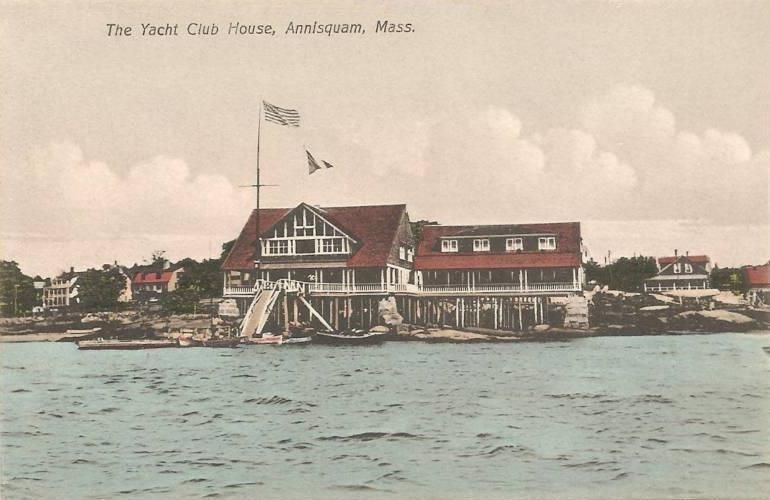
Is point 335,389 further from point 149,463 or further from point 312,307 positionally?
point 149,463

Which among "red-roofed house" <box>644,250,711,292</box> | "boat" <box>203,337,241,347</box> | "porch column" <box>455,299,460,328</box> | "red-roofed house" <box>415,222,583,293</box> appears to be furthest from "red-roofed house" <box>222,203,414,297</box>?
"red-roofed house" <box>644,250,711,292</box>

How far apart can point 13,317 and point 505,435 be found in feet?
13.0

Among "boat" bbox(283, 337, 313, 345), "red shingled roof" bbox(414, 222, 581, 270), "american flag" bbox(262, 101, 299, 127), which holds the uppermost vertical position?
"american flag" bbox(262, 101, 299, 127)

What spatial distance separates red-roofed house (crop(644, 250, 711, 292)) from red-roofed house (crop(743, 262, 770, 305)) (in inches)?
11.6

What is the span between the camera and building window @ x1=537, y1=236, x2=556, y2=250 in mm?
6547

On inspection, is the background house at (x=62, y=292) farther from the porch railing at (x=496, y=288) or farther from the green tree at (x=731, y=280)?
the green tree at (x=731, y=280)

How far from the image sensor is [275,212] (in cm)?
659

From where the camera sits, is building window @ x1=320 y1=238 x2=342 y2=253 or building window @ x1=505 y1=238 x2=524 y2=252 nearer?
building window @ x1=505 y1=238 x2=524 y2=252

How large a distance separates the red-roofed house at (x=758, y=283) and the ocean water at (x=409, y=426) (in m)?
0.36

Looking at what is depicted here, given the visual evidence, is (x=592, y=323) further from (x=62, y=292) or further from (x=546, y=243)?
(x=62, y=292)

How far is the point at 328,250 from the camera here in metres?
→ 7.38

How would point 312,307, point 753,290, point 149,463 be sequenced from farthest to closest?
point 312,307 → point 753,290 → point 149,463

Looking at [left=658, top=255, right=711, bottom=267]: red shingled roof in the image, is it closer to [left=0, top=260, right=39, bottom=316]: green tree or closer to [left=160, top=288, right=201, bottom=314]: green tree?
[left=160, top=288, right=201, bottom=314]: green tree

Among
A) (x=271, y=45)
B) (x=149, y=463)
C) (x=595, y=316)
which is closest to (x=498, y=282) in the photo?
(x=595, y=316)
